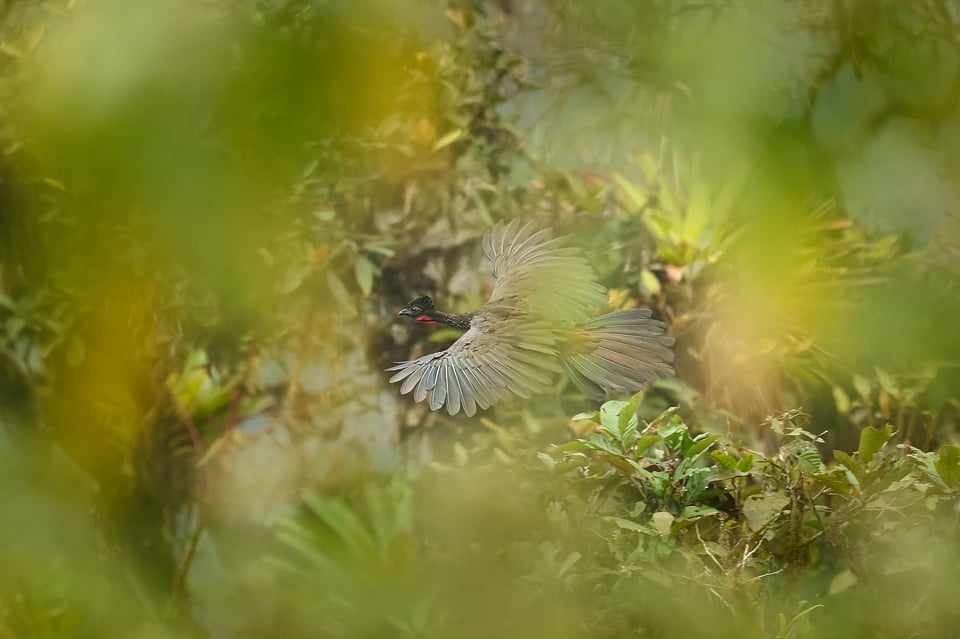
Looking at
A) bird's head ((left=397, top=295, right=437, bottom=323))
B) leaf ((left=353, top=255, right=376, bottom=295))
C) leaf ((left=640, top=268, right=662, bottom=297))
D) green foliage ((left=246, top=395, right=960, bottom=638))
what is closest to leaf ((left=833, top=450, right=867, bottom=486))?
green foliage ((left=246, top=395, right=960, bottom=638))

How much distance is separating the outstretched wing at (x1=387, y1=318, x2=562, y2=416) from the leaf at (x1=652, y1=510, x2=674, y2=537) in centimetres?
9

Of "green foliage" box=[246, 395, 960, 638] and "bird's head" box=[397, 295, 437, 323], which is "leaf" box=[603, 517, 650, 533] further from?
"bird's head" box=[397, 295, 437, 323]

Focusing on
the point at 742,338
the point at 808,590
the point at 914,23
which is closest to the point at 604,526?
the point at 808,590

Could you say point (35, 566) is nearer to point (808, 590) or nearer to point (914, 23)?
point (808, 590)

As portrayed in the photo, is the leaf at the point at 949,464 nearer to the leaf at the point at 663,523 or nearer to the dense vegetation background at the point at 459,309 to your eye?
the dense vegetation background at the point at 459,309

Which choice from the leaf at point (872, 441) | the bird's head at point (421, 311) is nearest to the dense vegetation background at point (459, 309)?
the leaf at point (872, 441)

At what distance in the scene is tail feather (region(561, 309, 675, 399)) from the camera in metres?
0.45

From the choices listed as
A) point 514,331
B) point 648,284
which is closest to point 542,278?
point 514,331

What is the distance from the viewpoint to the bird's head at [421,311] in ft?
1.54

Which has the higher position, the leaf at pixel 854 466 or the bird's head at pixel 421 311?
the bird's head at pixel 421 311

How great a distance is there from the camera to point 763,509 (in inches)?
18.8

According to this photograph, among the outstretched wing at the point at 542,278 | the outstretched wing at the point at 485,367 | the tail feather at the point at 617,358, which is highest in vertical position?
the outstretched wing at the point at 542,278

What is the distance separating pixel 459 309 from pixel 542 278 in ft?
1.03

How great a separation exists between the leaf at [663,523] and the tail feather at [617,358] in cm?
7
